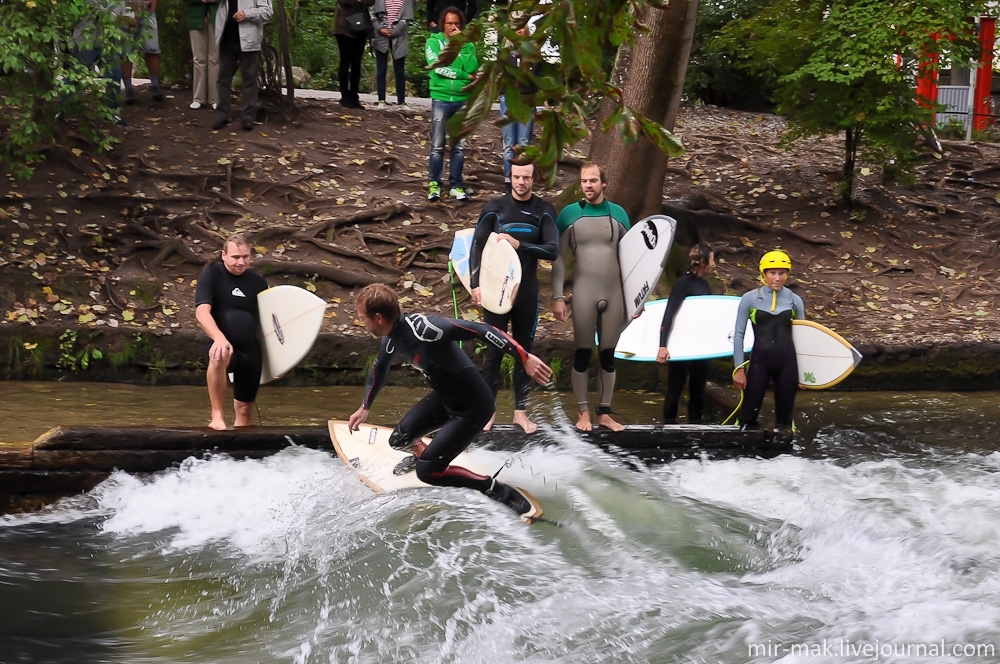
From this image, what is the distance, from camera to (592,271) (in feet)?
25.0

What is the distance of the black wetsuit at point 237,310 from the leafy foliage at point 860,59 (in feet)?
24.9

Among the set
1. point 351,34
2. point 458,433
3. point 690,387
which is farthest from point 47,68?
point 690,387

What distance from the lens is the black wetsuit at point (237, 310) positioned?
24.4 feet

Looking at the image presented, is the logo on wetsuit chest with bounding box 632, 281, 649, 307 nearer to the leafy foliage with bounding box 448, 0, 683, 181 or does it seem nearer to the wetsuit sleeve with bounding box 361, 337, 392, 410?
the wetsuit sleeve with bounding box 361, 337, 392, 410

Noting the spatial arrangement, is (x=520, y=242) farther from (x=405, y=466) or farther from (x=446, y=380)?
(x=405, y=466)

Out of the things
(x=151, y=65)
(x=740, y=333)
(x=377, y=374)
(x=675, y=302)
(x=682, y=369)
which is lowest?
(x=682, y=369)

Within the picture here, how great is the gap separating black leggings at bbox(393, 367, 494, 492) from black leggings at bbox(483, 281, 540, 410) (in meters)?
0.92

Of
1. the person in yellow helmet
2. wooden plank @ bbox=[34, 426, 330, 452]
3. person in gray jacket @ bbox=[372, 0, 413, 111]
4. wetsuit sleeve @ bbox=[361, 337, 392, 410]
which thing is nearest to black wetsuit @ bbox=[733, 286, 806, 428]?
the person in yellow helmet

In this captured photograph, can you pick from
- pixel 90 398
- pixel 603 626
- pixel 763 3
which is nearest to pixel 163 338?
pixel 90 398

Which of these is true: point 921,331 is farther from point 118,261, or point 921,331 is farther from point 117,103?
point 117,103

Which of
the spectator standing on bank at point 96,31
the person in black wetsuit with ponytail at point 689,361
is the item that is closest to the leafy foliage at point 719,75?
the spectator standing on bank at point 96,31

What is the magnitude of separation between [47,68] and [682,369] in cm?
668

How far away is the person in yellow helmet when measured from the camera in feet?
25.0

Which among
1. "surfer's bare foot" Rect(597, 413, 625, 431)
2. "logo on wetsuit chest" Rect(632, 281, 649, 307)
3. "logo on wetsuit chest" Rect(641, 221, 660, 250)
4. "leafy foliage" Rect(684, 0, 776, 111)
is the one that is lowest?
"surfer's bare foot" Rect(597, 413, 625, 431)
